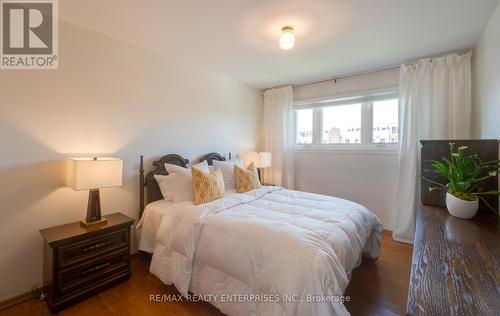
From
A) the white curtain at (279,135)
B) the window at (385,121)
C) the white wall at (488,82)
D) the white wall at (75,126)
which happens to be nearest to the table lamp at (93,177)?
the white wall at (75,126)

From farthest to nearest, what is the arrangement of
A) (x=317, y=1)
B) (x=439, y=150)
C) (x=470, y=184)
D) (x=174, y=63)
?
(x=174, y=63) → (x=439, y=150) → (x=317, y=1) → (x=470, y=184)

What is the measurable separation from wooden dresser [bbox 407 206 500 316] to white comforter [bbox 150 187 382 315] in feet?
1.60

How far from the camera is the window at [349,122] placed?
3.19 m

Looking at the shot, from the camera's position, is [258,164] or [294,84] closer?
[258,164]

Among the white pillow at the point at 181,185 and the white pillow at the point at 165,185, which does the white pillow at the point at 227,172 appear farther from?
the white pillow at the point at 165,185

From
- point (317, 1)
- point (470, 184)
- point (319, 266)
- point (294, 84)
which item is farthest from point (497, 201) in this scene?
point (294, 84)

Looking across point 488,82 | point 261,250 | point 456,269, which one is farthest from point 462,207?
point 261,250

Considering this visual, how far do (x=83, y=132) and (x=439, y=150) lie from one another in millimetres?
3384

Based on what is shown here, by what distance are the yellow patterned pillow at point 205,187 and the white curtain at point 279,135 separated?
5.90 feet

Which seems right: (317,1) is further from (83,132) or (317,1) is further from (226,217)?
(83,132)

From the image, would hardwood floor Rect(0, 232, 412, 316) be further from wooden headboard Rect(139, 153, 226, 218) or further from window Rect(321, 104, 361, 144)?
window Rect(321, 104, 361, 144)

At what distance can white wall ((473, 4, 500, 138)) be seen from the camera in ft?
6.00

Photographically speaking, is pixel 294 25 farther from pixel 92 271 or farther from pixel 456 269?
pixel 92 271

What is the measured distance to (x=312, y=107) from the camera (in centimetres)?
386
